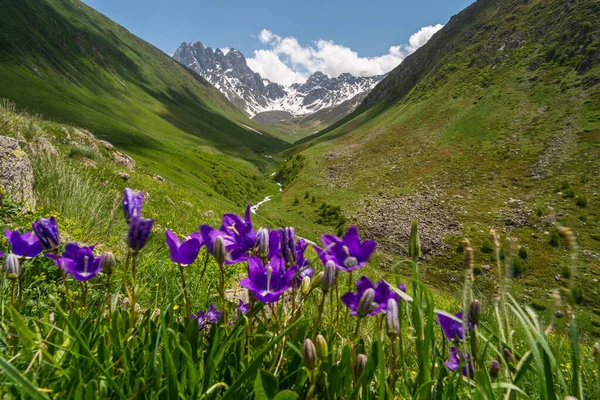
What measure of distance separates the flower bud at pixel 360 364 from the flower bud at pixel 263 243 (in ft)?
2.40

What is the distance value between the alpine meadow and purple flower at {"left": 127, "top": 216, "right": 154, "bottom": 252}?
1 centimetres

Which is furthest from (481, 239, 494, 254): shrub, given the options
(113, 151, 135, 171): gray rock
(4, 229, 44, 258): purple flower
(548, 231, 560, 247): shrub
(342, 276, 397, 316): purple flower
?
(113, 151, 135, 171): gray rock

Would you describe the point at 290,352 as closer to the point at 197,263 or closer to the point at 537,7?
the point at 197,263

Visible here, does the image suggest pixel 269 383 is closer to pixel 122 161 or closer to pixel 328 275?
→ pixel 328 275

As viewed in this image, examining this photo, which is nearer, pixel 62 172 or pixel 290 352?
pixel 290 352

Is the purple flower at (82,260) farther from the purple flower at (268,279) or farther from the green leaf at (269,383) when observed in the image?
the green leaf at (269,383)

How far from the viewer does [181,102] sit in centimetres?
15100

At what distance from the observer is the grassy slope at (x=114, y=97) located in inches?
1848

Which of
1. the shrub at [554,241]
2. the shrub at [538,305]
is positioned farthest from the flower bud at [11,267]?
the shrub at [554,241]

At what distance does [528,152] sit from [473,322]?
44626 millimetres

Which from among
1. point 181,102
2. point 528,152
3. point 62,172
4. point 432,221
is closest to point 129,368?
point 62,172

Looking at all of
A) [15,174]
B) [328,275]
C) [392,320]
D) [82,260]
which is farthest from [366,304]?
[15,174]

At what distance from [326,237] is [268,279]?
0.48 meters

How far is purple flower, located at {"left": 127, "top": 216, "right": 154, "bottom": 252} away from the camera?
1500 mm
